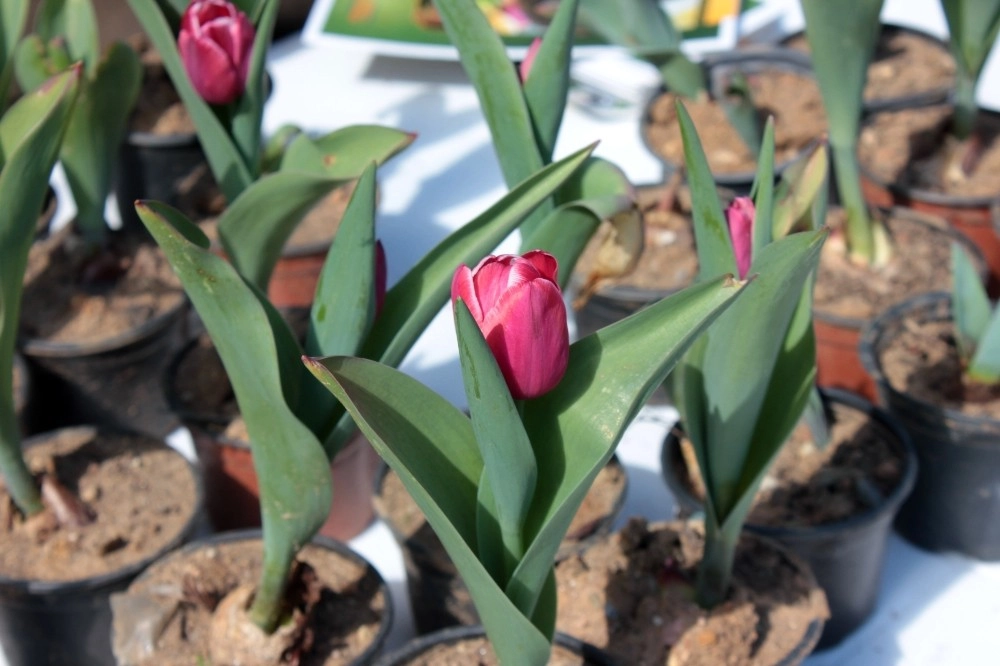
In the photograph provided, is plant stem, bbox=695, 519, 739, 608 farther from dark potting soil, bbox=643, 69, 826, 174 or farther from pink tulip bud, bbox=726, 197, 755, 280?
dark potting soil, bbox=643, 69, 826, 174

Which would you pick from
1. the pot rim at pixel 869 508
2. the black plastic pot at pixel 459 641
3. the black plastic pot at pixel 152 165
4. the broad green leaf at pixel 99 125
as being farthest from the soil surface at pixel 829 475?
the black plastic pot at pixel 152 165

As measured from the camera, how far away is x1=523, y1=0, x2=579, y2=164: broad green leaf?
0.79m

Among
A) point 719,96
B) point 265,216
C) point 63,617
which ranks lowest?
point 63,617

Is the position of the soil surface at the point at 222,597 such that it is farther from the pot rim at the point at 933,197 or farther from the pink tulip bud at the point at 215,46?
the pot rim at the point at 933,197

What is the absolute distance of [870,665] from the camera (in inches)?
38.7

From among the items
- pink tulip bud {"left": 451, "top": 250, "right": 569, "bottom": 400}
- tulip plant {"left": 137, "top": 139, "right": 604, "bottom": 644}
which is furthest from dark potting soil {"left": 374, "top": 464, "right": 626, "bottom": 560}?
pink tulip bud {"left": 451, "top": 250, "right": 569, "bottom": 400}

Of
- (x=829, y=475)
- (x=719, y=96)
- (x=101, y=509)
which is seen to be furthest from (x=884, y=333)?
(x=101, y=509)

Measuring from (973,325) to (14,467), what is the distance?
32.8 inches

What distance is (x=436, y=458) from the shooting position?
0.58 m

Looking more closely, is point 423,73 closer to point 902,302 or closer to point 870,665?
point 902,302

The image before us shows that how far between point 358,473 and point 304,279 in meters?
0.32

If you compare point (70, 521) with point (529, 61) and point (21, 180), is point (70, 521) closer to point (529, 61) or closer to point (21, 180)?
point (21, 180)

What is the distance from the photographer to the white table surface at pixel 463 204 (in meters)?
1.02

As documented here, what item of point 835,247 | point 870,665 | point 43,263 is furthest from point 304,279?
point 870,665
